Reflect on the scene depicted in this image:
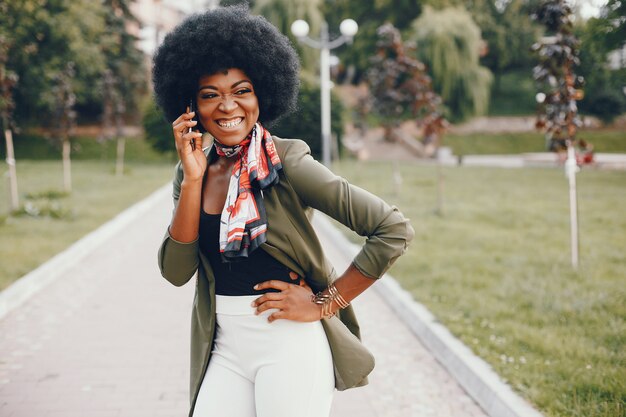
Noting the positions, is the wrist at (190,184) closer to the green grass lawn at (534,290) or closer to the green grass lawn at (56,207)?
the green grass lawn at (534,290)

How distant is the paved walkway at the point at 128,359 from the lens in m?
3.88

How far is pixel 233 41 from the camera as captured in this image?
6.98ft

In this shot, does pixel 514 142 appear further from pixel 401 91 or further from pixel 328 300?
pixel 328 300

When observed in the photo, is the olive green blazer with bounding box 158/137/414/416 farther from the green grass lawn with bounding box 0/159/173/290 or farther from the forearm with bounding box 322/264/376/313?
the green grass lawn with bounding box 0/159/173/290

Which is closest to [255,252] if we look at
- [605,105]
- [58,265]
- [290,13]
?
[58,265]

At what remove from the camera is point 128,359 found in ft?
15.4

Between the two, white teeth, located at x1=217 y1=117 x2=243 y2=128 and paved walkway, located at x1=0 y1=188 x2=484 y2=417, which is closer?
white teeth, located at x1=217 y1=117 x2=243 y2=128

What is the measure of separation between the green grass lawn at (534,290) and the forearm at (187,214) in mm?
2528

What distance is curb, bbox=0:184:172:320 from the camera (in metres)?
6.11

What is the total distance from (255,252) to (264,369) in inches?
15.0

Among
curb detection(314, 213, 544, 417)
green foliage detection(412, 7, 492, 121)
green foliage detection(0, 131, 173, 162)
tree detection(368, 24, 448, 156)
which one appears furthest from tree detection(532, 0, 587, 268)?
green foliage detection(412, 7, 492, 121)

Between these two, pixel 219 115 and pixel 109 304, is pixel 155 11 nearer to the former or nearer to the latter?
pixel 109 304

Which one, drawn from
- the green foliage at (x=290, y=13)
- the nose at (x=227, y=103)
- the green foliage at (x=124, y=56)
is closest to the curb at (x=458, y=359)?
the nose at (x=227, y=103)

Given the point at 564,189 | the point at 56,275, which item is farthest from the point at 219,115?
the point at 564,189
